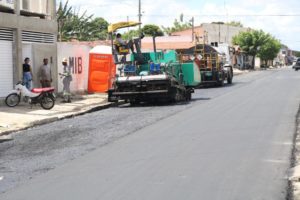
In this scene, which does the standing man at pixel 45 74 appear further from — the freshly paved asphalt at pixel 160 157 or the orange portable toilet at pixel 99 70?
the freshly paved asphalt at pixel 160 157

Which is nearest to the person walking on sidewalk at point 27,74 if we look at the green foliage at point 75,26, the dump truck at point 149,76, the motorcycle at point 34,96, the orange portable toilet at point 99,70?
the motorcycle at point 34,96

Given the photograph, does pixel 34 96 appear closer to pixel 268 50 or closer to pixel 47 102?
pixel 47 102

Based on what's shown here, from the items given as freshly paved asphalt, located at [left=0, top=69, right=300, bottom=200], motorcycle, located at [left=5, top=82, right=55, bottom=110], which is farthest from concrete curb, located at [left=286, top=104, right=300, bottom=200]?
motorcycle, located at [left=5, top=82, right=55, bottom=110]

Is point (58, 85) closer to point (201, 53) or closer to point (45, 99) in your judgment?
point (45, 99)

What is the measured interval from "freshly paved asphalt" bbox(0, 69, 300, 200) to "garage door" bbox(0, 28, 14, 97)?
5145 millimetres

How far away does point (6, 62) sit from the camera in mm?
20875

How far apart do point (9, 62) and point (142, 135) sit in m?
10.2

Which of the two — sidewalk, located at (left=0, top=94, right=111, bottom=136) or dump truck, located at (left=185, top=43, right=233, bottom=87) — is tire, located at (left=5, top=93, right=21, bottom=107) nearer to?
sidewalk, located at (left=0, top=94, right=111, bottom=136)

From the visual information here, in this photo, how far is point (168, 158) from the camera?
9586 millimetres

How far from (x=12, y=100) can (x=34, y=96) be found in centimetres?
83

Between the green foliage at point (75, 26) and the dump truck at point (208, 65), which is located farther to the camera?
the green foliage at point (75, 26)

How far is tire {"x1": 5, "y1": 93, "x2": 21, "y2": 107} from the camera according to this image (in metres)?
19.3

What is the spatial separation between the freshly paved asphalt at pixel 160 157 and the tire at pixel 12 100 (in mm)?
3550

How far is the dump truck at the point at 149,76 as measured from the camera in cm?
2095
